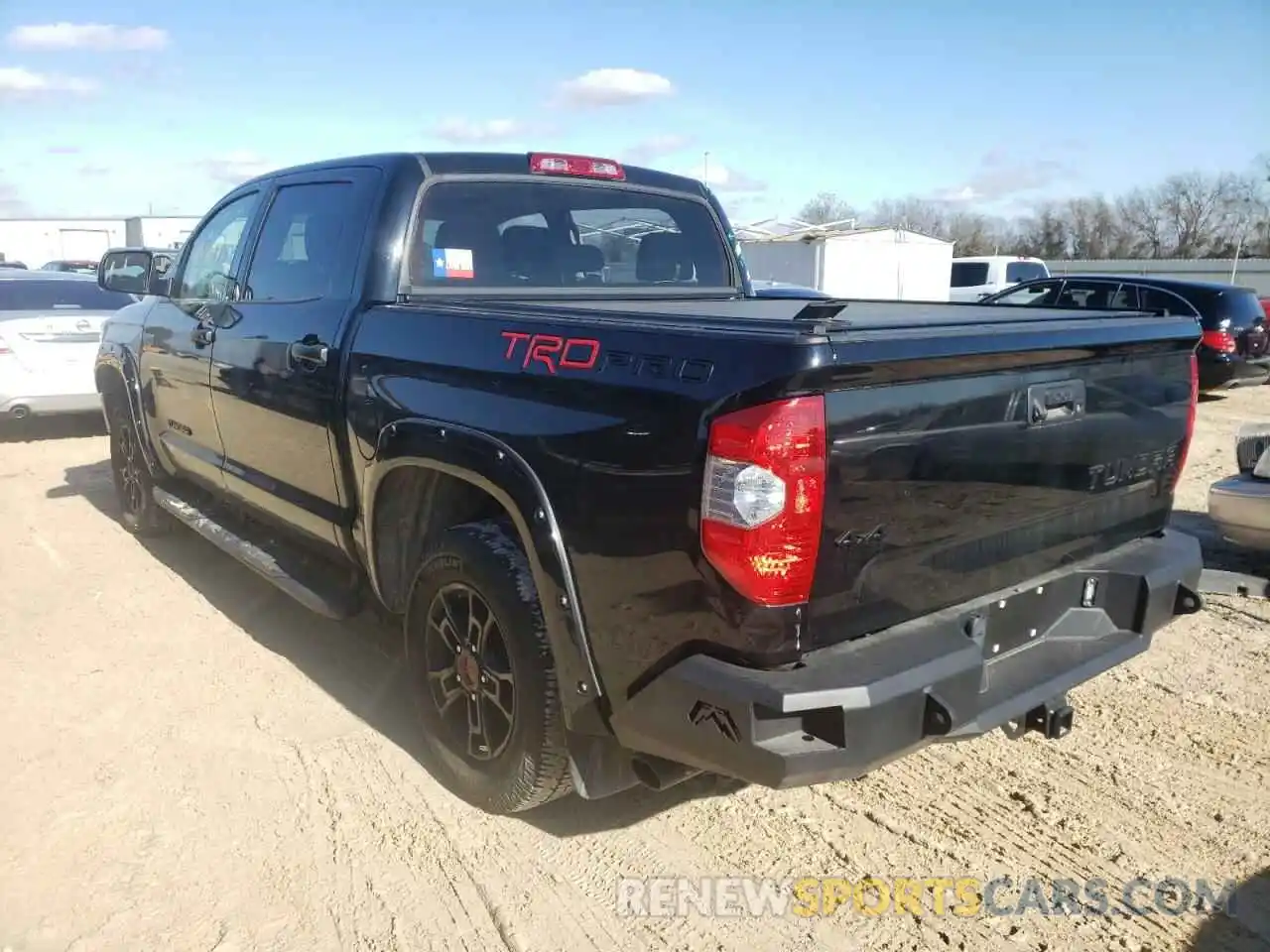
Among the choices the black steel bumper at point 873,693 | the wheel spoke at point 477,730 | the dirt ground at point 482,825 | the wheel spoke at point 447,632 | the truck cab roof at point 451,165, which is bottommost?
the dirt ground at point 482,825

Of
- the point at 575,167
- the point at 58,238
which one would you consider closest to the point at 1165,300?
the point at 575,167

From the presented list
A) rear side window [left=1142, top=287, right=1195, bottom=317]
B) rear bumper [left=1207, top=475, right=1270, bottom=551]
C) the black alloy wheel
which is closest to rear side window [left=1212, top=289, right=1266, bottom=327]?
rear side window [left=1142, top=287, right=1195, bottom=317]

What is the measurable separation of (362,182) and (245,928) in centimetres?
255

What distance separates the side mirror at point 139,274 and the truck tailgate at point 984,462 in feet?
14.7

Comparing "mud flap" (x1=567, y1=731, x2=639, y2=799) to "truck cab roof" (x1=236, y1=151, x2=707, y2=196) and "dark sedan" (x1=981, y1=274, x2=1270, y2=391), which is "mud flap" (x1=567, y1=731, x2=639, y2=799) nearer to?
"truck cab roof" (x1=236, y1=151, x2=707, y2=196)

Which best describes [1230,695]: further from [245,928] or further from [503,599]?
[245,928]

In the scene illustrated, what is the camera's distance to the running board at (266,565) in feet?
12.3

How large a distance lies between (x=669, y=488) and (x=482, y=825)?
1.48 meters

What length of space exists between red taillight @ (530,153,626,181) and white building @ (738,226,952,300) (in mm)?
23790

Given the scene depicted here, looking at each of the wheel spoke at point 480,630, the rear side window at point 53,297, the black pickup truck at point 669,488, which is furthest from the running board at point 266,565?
the rear side window at point 53,297

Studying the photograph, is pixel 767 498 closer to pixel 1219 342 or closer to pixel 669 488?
pixel 669 488

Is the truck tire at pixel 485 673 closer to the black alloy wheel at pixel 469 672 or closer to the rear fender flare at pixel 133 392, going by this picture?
the black alloy wheel at pixel 469 672

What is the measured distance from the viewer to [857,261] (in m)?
28.6

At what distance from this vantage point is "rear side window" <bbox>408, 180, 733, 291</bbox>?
11.9 ft
